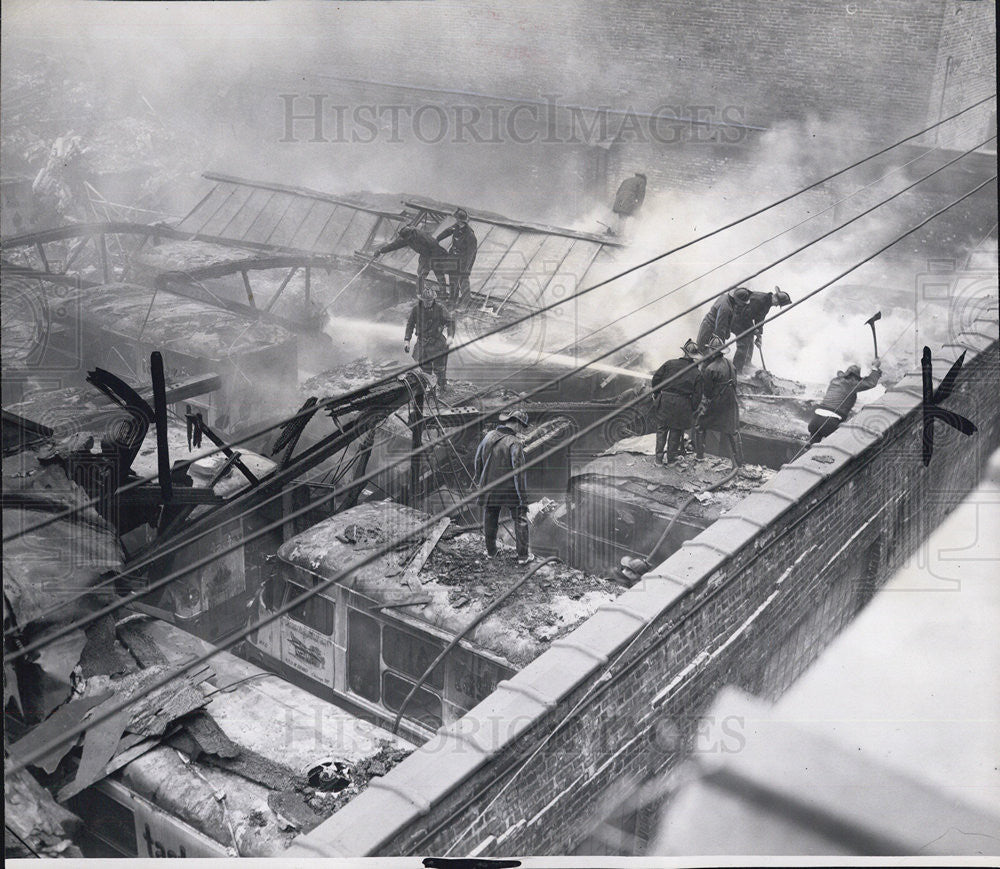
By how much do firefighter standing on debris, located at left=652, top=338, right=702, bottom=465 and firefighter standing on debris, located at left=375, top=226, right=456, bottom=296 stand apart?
13.2 ft

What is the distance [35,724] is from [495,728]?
326 cm

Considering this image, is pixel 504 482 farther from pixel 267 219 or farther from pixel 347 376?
pixel 267 219

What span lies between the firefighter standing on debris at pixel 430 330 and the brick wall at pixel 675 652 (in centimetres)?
458

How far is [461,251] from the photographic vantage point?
12.9m

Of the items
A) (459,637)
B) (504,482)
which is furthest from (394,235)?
(459,637)

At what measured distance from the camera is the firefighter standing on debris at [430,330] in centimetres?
1114

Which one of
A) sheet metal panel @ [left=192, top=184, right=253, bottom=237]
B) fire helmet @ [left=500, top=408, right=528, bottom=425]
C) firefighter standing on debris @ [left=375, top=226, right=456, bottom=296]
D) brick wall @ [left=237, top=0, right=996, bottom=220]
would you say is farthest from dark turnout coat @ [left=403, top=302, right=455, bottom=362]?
brick wall @ [left=237, top=0, right=996, bottom=220]

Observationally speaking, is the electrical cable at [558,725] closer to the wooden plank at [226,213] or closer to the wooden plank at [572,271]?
the wooden plank at [572,271]

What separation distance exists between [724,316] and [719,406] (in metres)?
1.85

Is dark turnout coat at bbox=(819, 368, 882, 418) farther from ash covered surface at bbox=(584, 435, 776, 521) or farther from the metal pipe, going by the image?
the metal pipe

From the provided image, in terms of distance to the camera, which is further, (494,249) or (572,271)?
(494,249)

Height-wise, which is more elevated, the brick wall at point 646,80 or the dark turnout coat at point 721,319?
the brick wall at point 646,80

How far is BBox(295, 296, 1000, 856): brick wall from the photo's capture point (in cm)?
506

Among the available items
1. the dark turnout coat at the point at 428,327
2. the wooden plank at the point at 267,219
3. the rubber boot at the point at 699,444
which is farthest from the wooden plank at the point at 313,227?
the rubber boot at the point at 699,444
